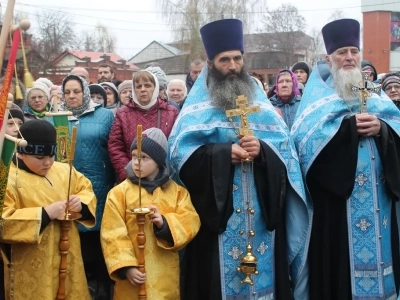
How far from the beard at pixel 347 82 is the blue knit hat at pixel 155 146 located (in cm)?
137

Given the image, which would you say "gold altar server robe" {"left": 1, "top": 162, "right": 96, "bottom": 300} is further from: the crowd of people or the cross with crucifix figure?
the cross with crucifix figure

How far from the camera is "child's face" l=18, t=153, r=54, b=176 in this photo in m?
3.93

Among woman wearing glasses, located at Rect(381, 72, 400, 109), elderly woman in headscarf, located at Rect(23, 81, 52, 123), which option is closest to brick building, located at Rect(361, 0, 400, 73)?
woman wearing glasses, located at Rect(381, 72, 400, 109)

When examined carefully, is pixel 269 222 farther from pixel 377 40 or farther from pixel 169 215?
pixel 377 40

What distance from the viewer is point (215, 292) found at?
416cm

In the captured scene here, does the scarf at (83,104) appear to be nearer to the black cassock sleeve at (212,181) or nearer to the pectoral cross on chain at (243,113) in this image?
the black cassock sleeve at (212,181)

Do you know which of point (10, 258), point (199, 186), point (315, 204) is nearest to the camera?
point (10, 258)

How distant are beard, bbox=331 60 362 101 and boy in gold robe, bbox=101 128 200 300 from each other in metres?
1.37

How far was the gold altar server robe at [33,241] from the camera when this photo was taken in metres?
3.78

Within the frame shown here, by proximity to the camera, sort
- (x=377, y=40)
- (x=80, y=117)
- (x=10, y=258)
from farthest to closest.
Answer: (x=377, y=40), (x=80, y=117), (x=10, y=258)

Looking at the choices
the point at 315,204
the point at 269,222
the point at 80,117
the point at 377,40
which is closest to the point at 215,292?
the point at 269,222

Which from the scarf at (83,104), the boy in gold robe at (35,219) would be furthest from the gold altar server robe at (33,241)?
the scarf at (83,104)

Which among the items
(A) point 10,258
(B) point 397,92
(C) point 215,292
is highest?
(B) point 397,92

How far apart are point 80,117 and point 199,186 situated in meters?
1.53
